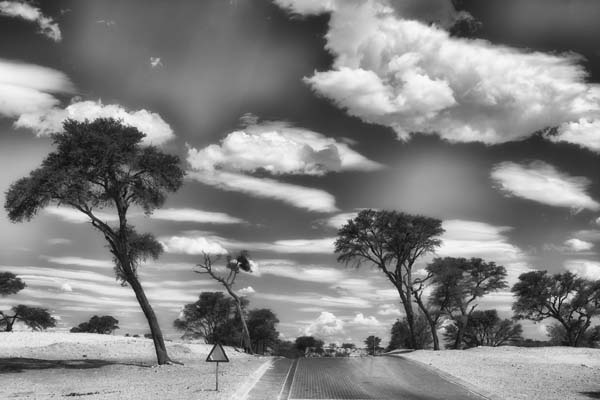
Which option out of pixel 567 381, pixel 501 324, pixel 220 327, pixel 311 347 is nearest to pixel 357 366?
pixel 567 381

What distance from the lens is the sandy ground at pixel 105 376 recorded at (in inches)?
706

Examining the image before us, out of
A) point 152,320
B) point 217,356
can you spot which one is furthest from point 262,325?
point 217,356

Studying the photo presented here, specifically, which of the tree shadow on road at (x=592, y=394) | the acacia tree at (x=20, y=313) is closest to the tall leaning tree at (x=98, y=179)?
the tree shadow on road at (x=592, y=394)

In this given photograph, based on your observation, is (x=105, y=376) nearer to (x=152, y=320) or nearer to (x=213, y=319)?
(x=152, y=320)

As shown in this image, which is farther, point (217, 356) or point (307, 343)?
point (307, 343)

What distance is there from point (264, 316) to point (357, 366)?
62966 millimetres

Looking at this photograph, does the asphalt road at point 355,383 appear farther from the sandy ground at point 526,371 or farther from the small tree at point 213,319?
the small tree at point 213,319

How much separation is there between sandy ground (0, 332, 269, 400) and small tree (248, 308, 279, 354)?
169 feet

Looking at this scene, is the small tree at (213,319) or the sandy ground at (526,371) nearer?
the sandy ground at (526,371)

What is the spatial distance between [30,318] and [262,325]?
35227 millimetres

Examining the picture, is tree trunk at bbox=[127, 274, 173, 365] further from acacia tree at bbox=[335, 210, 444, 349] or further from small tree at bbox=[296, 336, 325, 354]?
small tree at bbox=[296, 336, 325, 354]

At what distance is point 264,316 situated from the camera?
8919 cm

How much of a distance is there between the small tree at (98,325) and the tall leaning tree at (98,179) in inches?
3296

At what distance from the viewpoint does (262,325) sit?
87.2m
